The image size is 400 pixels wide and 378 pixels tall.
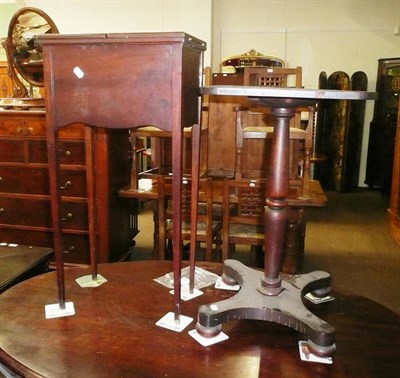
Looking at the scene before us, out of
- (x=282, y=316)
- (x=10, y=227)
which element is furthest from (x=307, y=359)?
(x=10, y=227)

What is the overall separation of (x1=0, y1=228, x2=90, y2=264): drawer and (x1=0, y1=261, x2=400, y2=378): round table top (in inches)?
54.8

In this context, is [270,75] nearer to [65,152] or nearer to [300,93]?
[65,152]

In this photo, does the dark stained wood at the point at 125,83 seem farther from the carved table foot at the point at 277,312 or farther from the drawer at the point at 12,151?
the drawer at the point at 12,151

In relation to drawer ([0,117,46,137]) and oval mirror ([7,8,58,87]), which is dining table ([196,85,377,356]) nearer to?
drawer ([0,117,46,137])

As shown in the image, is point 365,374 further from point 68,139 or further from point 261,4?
point 261,4

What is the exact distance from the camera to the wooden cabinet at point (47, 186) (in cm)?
255

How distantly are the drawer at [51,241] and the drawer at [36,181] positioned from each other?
270 mm

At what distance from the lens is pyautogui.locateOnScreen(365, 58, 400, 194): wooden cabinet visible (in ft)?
18.6

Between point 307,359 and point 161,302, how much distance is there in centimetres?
44

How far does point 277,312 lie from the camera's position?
41.3 inches

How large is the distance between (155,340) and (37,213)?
194 centimetres

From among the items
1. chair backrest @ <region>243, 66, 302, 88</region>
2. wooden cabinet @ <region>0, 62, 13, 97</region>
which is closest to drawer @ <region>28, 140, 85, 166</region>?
chair backrest @ <region>243, 66, 302, 88</region>

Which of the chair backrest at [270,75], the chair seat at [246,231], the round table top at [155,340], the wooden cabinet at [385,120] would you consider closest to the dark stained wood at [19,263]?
the round table top at [155,340]

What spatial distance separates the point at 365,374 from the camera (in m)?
0.90
